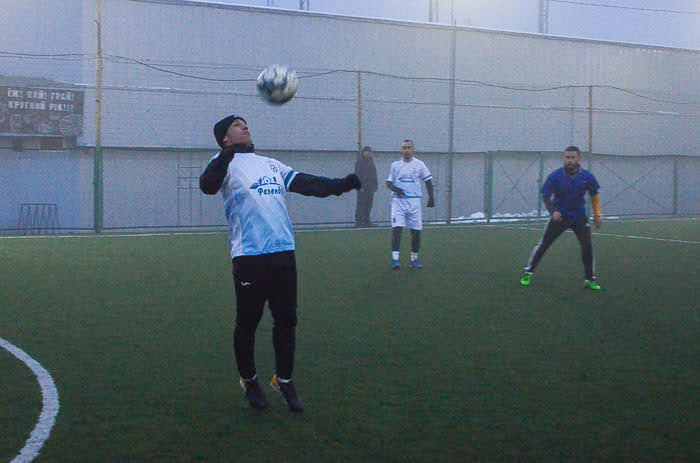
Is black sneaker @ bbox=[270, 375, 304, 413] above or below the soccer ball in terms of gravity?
below

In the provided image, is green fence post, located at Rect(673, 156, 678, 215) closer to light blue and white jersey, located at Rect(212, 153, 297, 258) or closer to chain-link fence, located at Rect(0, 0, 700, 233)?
chain-link fence, located at Rect(0, 0, 700, 233)

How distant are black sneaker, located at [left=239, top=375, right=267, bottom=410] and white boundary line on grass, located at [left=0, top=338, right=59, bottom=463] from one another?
1274 mm

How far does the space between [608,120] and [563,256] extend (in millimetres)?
19727

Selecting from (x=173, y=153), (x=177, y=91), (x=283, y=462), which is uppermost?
(x=177, y=91)

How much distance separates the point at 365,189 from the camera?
2894 centimetres

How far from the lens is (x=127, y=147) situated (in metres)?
28.4

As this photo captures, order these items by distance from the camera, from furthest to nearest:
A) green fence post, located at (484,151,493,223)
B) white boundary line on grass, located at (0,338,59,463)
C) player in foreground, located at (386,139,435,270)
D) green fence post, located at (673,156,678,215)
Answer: green fence post, located at (673,156,678,215) < green fence post, located at (484,151,493,223) < player in foreground, located at (386,139,435,270) < white boundary line on grass, located at (0,338,59,463)

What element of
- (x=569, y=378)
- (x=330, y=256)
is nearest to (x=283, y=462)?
(x=569, y=378)

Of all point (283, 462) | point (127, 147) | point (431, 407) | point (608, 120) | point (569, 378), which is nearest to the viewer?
point (283, 462)

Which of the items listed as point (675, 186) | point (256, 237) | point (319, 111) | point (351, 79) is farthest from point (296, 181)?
point (675, 186)

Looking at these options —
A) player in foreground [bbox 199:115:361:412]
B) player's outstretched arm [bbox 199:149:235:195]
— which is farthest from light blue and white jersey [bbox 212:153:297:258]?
player's outstretched arm [bbox 199:149:235:195]

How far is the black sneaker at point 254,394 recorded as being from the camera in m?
6.66

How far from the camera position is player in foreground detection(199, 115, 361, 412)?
254 inches

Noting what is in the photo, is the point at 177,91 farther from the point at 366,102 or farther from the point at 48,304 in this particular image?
the point at 48,304
